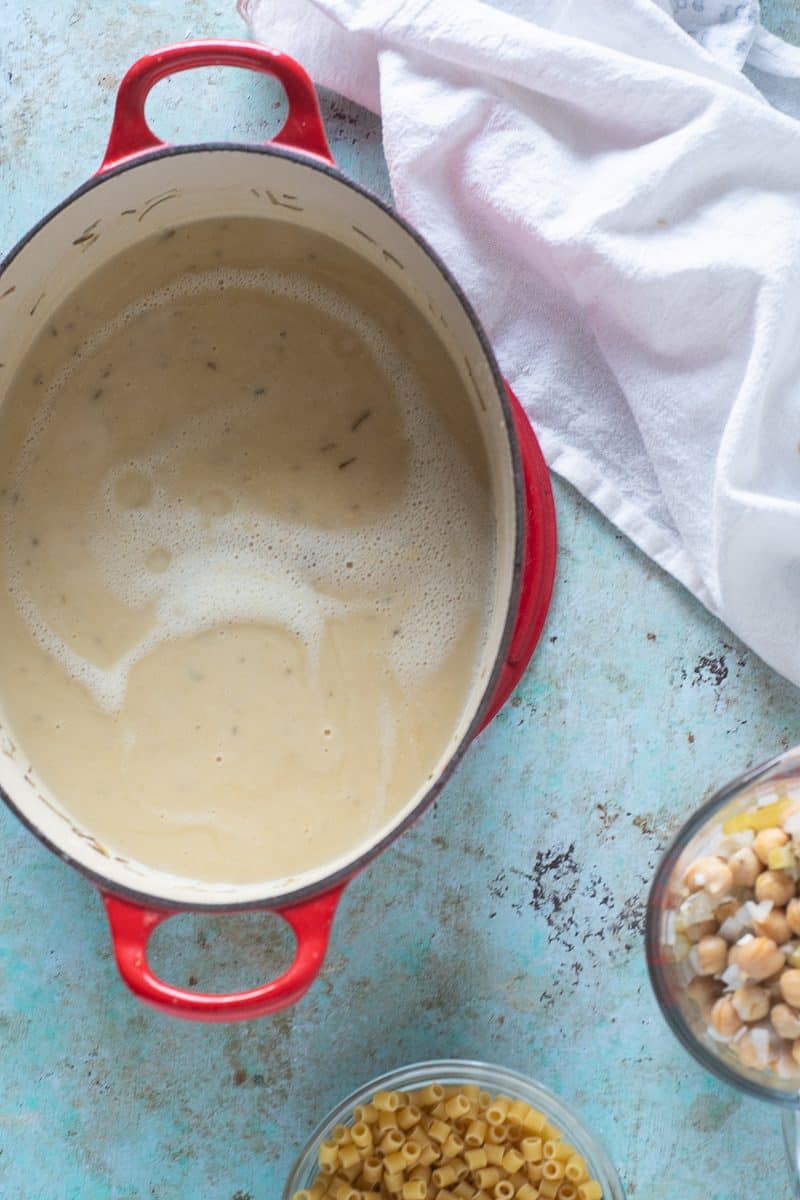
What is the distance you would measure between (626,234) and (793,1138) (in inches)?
25.2

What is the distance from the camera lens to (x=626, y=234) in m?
0.88

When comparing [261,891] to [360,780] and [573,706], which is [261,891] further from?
[573,706]

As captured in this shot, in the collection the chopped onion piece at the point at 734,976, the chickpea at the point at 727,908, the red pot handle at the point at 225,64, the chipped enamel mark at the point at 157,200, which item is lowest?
the chopped onion piece at the point at 734,976

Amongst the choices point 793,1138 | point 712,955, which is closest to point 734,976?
point 712,955

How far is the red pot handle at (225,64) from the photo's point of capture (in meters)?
0.77

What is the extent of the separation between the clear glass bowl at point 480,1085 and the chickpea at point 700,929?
0.60 feet

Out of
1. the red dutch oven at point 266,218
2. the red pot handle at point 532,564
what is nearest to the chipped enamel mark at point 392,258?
the red dutch oven at point 266,218

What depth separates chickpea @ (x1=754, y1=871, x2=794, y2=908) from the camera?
0.80 metres

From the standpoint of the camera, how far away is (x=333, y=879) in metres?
0.75

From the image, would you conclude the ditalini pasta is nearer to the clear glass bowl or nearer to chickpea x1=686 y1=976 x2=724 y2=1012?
the clear glass bowl

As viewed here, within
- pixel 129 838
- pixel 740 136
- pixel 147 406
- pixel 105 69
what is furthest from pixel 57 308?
pixel 740 136

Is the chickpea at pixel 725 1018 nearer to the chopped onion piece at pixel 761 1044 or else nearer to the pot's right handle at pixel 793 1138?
the chopped onion piece at pixel 761 1044

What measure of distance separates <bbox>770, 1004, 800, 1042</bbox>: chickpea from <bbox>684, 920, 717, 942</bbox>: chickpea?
6 centimetres

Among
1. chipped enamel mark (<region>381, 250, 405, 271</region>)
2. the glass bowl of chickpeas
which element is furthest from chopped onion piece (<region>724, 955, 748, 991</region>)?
chipped enamel mark (<region>381, 250, 405, 271</region>)
